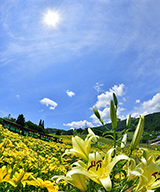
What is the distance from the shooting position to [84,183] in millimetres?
754

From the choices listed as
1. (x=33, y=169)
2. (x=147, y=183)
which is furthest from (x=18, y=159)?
(x=147, y=183)

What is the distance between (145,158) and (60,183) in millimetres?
1805

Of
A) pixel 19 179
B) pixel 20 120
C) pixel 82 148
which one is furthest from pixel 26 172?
pixel 20 120

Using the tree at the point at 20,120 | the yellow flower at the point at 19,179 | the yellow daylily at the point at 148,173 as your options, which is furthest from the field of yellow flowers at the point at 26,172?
the tree at the point at 20,120

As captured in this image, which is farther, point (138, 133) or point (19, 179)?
point (19, 179)

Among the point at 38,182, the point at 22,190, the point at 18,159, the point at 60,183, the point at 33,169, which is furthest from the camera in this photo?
the point at 33,169

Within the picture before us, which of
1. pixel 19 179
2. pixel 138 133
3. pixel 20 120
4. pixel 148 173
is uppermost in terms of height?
pixel 20 120

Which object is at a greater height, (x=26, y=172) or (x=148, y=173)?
(x=26, y=172)

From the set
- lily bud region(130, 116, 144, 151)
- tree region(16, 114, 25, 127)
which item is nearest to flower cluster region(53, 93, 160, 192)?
lily bud region(130, 116, 144, 151)

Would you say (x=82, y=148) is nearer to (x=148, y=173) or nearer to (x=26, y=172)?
(x=148, y=173)

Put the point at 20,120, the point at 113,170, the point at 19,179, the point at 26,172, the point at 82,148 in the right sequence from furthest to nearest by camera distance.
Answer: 1. the point at 20,120
2. the point at 26,172
3. the point at 19,179
4. the point at 82,148
5. the point at 113,170

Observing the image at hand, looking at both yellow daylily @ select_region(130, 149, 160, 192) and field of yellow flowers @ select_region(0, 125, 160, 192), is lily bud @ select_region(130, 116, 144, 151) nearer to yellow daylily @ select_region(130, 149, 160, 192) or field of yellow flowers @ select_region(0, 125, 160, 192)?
yellow daylily @ select_region(130, 149, 160, 192)

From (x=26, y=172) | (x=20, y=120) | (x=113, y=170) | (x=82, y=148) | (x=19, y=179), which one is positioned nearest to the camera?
(x=113, y=170)

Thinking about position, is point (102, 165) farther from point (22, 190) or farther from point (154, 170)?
point (22, 190)
